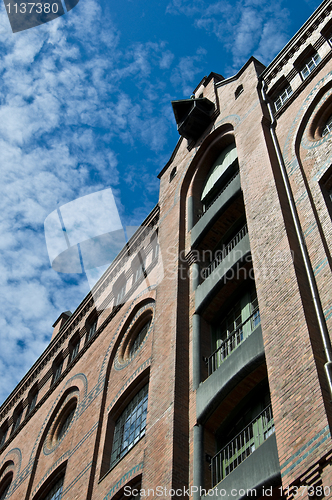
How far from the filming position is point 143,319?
669 inches

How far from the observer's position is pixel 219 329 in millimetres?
13094

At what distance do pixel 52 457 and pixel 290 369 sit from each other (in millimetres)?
11162

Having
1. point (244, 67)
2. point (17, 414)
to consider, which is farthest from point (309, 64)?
point (17, 414)

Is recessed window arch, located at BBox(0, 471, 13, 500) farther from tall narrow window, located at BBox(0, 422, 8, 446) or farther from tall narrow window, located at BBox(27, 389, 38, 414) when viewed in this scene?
tall narrow window, located at BBox(0, 422, 8, 446)

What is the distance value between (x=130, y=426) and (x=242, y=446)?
4.69 m

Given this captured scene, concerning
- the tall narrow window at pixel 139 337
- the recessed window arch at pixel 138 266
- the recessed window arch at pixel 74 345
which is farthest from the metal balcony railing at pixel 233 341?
the recessed window arch at pixel 74 345

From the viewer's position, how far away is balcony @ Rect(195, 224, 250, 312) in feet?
41.3

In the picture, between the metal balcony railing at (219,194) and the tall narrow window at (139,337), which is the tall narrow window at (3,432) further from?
the metal balcony railing at (219,194)

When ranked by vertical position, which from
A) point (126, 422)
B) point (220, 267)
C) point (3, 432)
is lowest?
point (126, 422)

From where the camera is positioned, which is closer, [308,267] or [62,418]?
[308,267]

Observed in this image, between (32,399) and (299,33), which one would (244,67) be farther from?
(32,399)

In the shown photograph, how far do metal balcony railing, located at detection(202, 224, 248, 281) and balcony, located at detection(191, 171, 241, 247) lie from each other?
32.7 inches

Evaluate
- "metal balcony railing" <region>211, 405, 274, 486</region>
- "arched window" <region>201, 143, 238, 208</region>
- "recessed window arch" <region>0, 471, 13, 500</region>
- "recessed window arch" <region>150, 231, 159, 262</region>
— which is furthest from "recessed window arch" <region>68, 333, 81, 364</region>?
"metal balcony railing" <region>211, 405, 274, 486</region>

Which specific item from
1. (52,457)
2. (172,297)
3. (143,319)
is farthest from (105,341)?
(172,297)
